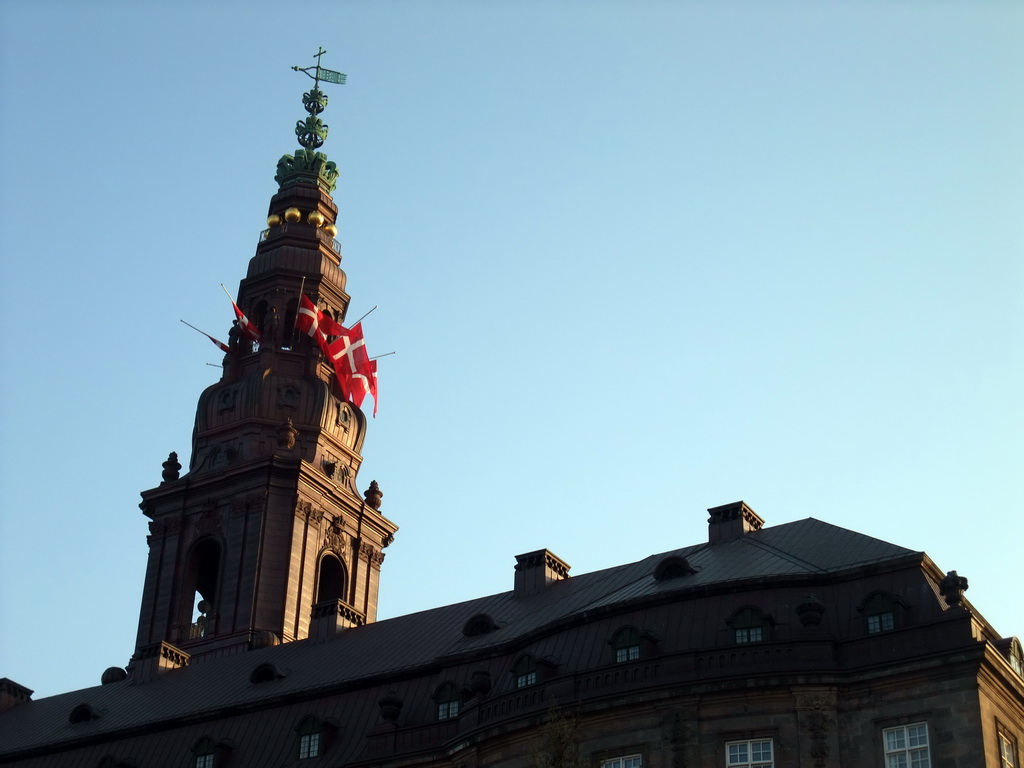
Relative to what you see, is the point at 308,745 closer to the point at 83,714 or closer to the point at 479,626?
the point at 479,626

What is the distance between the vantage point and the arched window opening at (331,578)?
9725 centimetres

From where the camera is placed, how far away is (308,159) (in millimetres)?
113000

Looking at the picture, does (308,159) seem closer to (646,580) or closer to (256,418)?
(256,418)

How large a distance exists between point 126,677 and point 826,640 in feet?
142

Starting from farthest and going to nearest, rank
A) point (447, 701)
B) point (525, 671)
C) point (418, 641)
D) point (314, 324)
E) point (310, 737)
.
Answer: point (314, 324) → point (418, 641) → point (310, 737) → point (447, 701) → point (525, 671)

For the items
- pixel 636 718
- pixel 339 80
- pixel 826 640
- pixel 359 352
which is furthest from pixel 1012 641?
pixel 339 80

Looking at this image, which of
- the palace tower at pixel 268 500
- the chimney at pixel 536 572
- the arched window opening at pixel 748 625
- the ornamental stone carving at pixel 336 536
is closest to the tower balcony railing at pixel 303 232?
the palace tower at pixel 268 500

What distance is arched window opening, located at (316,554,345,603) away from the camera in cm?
9725

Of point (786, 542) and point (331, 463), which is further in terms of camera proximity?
point (331, 463)

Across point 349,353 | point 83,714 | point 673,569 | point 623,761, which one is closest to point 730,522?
point 673,569

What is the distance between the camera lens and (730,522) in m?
71.0

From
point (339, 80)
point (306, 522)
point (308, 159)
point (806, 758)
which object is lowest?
point (806, 758)

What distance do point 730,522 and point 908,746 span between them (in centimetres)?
1682

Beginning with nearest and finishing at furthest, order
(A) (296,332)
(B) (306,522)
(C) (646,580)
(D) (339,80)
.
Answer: (C) (646,580) → (B) (306,522) → (A) (296,332) → (D) (339,80)
